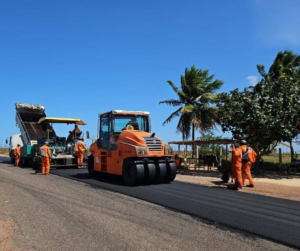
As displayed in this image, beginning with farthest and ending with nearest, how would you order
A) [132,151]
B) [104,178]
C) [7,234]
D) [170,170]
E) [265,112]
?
[265,112]
[104,178]
[170,170]
[132,151]
[7,234]

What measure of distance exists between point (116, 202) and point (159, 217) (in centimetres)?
169

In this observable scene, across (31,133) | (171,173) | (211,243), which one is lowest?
(211,243)

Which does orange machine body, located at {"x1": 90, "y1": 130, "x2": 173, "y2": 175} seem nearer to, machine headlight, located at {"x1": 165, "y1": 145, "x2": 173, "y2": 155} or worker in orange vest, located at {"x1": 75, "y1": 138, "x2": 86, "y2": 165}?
machine headlight, located at {"x1": 165, "y1": 145, "x2": 173, "y2": 155}

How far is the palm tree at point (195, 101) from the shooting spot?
2178 centimetres

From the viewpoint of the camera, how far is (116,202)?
747 centimetres

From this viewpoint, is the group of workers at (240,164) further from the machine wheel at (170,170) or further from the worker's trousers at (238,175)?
the machine wheel at (170,170)

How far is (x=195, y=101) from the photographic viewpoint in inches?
888

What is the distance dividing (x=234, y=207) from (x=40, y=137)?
44.2 feet

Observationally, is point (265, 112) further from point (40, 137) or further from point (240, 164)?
point (40, 137)

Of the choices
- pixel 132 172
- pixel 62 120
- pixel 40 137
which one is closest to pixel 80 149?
pixel 62 120

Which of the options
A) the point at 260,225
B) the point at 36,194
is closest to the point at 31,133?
the point at 36,194

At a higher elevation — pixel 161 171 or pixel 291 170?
pixel 161 171

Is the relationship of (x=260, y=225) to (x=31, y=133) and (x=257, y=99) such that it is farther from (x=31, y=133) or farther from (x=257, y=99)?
(x=31, y=133)

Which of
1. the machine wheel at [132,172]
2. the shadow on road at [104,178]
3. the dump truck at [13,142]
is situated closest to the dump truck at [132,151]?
the machine wheel at [132,172]
